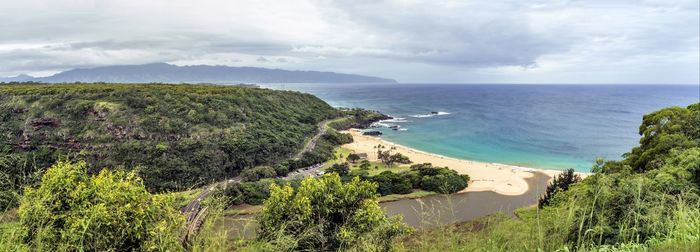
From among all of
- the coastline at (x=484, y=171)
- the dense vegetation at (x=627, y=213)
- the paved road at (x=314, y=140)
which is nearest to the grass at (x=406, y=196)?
the coastline at (x=484, y=171)

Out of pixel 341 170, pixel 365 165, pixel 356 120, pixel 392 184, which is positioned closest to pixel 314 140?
pixel 365 165

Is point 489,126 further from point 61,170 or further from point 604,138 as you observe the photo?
point 61,170

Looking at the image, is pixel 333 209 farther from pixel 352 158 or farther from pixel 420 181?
pixel 352 158

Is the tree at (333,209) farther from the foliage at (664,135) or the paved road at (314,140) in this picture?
the paved road at (314,140)

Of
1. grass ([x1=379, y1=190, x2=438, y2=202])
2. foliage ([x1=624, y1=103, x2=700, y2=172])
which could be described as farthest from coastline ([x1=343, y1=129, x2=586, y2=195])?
foliage ([x1=624, y1=103, x2=700, y2=172])

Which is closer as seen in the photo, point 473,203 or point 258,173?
point 473,203
